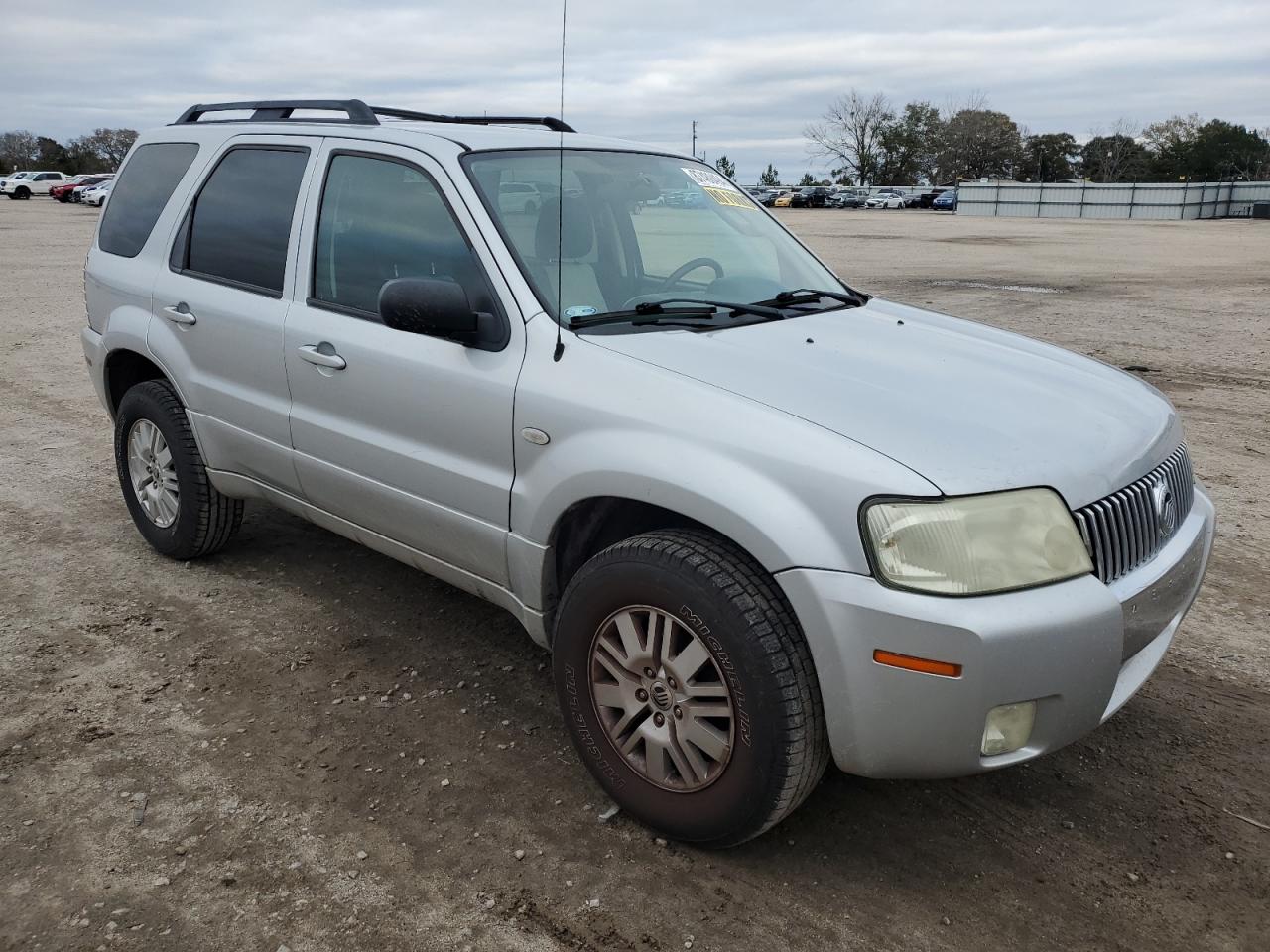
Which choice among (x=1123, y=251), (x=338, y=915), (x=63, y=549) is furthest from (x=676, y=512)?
(x=1123, y=251)

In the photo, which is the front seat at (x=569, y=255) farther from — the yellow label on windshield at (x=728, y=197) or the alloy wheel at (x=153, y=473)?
the alloy wheel at (x=153, y=473)

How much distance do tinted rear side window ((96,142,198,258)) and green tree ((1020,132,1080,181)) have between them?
352 feet

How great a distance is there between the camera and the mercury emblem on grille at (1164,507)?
9.46 feet

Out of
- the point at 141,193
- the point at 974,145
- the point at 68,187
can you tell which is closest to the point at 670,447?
the point at 141,193

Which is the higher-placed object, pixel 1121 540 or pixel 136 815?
pixel 1121 540

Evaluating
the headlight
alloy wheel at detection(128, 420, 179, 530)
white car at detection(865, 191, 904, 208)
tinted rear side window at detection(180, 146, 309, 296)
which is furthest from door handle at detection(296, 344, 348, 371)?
white car at detection(865, 191, 904, 208)

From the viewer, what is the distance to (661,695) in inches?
110

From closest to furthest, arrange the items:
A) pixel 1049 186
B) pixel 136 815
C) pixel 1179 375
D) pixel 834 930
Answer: pixel 834 930, pixel 136 815, pixel 1179 375, pixel 1049 186

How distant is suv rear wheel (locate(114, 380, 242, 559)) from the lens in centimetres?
450

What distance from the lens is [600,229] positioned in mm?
3592

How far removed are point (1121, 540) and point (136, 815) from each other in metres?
2.73

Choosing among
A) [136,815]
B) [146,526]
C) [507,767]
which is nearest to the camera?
[136,815]

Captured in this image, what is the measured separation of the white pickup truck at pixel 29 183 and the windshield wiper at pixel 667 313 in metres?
62.4

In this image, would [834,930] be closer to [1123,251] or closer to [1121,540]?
[1121,540]
